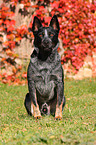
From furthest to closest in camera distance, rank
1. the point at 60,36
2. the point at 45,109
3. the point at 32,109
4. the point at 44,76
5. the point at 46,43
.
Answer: the point at 60,36 → the point at 45,109 → the point at 32,109 → the point at 44,76 → the point at 46,43

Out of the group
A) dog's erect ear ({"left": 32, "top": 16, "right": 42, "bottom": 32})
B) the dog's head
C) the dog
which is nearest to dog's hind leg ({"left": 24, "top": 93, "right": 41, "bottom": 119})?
the dog

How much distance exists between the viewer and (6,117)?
524 centimetres

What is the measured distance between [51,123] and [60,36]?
5739 millimetres

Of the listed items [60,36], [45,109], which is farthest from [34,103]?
[60,36]

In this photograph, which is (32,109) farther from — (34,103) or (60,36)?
(60,36)

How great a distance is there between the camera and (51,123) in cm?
443

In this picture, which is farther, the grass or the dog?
the dog

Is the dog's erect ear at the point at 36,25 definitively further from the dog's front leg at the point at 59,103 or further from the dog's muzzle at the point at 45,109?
the dog's muzzle at the point at 45,109

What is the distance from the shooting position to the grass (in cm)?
345

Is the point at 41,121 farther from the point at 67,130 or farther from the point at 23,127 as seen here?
the point at 67,130

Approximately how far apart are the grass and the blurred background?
1.50 m

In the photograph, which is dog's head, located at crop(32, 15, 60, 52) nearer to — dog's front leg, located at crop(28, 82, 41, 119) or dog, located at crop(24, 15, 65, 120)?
dog, located at crop(24, 15, 65, 120)

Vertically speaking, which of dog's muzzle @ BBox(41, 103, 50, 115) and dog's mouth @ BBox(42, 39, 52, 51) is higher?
dog's mouth @ BBox(42, 39, 52, 51)

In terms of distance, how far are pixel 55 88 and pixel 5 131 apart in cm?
112
